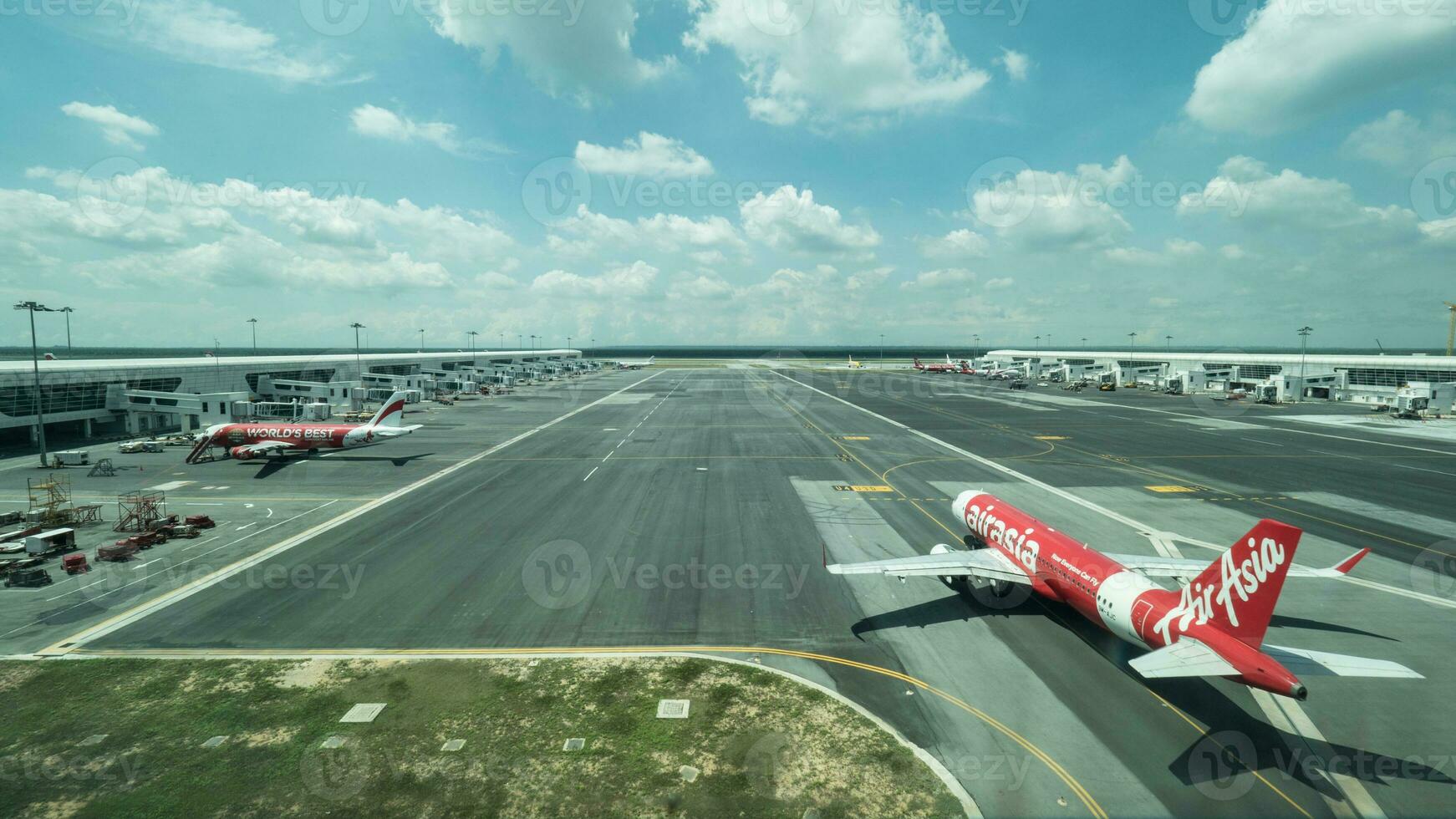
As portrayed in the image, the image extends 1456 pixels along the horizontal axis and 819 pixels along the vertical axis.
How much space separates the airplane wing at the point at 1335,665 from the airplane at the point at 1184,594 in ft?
0.09

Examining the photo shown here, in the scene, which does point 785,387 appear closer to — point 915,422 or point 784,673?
point 915,422

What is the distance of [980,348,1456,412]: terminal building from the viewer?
10669 centimetres

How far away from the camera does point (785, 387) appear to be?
512 ft

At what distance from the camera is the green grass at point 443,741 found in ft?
52.0

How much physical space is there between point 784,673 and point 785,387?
13574 cm

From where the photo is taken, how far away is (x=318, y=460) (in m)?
62.7

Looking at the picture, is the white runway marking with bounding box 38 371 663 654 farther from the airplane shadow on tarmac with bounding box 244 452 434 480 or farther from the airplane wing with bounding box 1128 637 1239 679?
the airplane wing with bounding box 1128 637 1239 679

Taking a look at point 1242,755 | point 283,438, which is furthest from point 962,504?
point 283,438

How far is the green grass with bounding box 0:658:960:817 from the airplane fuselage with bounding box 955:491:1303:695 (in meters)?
9.95

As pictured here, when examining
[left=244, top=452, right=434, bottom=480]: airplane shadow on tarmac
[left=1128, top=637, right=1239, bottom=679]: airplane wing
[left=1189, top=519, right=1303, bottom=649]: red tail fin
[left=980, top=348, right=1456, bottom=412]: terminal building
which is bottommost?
[left=244, top=452, right=434, bottom=480]: airplane shadow on tarmac

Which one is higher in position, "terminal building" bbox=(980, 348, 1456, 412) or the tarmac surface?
"terminal building" bbox=(980, 348, 1456, 412)

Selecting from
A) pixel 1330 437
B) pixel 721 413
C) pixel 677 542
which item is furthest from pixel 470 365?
pixel 1330 437

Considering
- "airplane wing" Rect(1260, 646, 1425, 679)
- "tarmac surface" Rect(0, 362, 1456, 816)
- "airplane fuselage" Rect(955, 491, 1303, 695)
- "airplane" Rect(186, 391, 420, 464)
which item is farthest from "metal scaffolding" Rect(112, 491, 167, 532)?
"airplane wing" Rect(1260, 646, 1425, 679)

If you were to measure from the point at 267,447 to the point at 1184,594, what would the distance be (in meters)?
72.9
